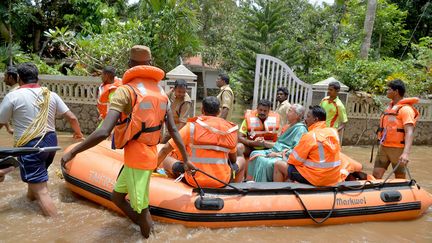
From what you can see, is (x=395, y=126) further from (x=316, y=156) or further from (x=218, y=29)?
(x=218, y=29)

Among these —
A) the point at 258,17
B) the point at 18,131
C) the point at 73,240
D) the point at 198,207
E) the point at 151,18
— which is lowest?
the point at 73,240

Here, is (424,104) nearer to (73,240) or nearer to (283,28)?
(283,28)

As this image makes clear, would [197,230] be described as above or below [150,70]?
below

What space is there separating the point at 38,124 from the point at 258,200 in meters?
2.30

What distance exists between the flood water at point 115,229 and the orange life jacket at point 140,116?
939 millimetres

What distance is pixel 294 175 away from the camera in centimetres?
419

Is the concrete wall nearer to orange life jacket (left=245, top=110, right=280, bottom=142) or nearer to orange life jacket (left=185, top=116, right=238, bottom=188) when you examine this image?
orange life jacket (left=245, top=110, right=280, bottom=142)

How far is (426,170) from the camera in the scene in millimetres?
7156

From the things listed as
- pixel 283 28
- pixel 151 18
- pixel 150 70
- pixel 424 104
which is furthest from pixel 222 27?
pixel 150 70

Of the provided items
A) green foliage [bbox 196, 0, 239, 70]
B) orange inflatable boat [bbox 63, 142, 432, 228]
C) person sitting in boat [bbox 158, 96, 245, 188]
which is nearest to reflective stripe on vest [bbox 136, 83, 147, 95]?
person sitting in boat [bbox 158, 96, 245, 188]

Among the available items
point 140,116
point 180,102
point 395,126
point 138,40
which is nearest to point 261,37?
point 138,40

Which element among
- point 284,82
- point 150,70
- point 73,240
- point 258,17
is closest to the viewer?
point 150,70

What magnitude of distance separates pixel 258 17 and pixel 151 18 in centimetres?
600

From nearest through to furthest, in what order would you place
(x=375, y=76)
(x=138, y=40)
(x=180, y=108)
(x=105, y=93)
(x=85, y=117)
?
(x=105, y=93) → (x=180, y=108) → (x=85, y=117) → (x=138, y=40) → (x=375, y=76)
